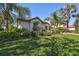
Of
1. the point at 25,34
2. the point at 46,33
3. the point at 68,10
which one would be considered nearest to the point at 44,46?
the point at 46,33

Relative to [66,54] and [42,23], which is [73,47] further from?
[42,23]

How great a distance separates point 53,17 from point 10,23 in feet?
1.80

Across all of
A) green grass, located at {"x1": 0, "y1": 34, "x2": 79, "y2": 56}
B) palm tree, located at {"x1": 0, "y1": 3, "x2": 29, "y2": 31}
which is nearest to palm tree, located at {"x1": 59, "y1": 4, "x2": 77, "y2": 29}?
green grass, located at {"x1": 0, "y1": 34, "x2": 79, "y2": 56}

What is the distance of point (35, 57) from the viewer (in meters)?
3.13

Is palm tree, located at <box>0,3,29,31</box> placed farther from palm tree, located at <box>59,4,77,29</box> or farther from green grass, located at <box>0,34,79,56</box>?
palm tree, located at <box>59,4,77,29</box>

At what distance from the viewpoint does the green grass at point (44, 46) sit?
123 inches

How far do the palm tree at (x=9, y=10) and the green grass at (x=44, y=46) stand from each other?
262 mm

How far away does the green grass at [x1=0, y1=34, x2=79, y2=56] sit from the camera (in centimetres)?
313

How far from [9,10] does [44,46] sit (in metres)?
0.63

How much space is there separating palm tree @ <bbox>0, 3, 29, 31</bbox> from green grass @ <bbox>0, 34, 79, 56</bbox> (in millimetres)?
262

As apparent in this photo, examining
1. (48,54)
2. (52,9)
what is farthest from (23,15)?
(48,54)

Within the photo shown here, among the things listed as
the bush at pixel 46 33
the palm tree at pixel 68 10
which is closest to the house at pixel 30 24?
the bush at pixel 46 33

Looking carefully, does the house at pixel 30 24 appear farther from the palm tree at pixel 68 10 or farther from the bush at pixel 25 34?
the palm tree at pixel 68 10

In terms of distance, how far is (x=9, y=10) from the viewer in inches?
127
